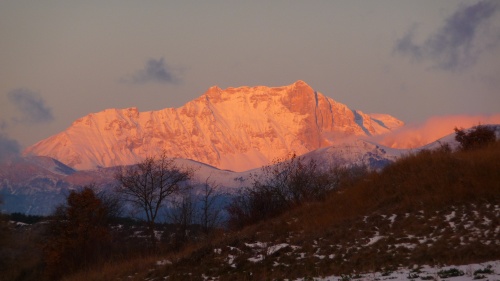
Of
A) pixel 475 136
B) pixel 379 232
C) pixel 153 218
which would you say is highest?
pixel 475 136

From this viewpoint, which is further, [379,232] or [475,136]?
[475,136]

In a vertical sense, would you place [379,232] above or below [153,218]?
below

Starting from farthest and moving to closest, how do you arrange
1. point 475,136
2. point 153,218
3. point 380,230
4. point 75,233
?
point 75,233
point 153,218
point 475,136
point 380,230

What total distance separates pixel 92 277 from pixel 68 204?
30.7m

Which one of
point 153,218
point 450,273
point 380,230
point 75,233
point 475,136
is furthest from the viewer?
point 75,233

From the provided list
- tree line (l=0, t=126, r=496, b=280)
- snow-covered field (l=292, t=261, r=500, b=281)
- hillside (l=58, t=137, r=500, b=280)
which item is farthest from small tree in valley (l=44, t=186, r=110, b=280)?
snow-covered field (l=292, t=261, r=500, b=281)

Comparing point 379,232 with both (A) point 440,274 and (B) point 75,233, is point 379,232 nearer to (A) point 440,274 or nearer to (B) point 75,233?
(A) point 440,274

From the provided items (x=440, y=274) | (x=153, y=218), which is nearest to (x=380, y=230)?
(x=440, y=274)

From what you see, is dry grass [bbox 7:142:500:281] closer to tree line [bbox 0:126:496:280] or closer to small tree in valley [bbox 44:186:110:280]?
tree line [bbox 0:126:496:280]

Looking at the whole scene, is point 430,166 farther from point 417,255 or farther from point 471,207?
point 417,255

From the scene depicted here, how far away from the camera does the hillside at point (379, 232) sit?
25.6m

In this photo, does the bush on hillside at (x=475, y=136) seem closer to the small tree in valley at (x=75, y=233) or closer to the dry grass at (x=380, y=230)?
the dry grass at (x=380, y=230)

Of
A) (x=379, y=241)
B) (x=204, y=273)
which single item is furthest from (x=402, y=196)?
(x=204, y=273)

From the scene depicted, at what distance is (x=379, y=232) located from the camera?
95.7ft
